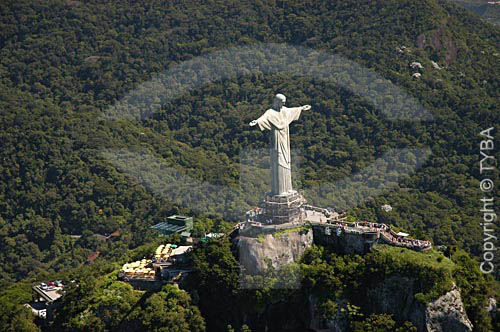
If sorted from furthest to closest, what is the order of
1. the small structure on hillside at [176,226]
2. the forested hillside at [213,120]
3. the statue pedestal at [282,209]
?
the forested hillside at [213,120] < the small structure on hillside at [176,226] < the statue pedestal at [282,209]

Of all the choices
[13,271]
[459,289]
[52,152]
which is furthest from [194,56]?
[459,289]

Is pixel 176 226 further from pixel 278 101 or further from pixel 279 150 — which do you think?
pixel 278 101

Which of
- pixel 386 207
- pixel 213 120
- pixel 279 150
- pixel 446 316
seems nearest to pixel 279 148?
pixel 279 150

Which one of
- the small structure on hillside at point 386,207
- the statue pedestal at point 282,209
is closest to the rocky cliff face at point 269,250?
the statue pedestal at point 282,209

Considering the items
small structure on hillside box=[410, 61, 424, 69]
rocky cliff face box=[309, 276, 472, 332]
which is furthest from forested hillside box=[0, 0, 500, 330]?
rocky cliff face box=[309, 276, 472, 332]

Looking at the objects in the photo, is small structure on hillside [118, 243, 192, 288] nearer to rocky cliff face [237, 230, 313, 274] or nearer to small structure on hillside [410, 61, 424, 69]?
rocky cliff face [237, 230, 313, 274]

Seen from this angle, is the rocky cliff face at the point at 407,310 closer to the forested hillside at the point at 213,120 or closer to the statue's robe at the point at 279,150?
the statue's robe at the point at 279,150

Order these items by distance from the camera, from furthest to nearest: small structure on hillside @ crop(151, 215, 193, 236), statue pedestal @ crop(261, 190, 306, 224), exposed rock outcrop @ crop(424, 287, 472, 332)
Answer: small structure on hillside @ crop(151, 215, 193, 236), statue pedestal @ crop(261, 190, 306, 224), exposed rock outcrop @ crop(424, 287, 472, 332)
